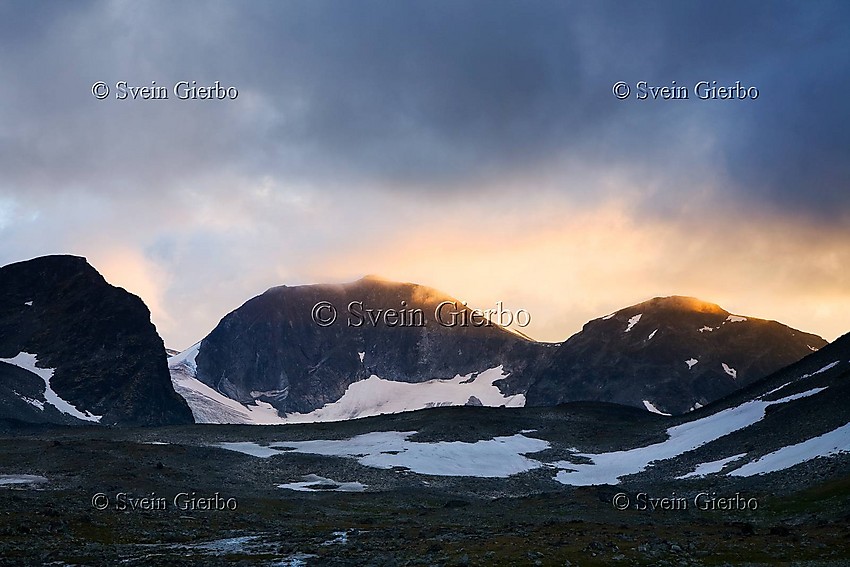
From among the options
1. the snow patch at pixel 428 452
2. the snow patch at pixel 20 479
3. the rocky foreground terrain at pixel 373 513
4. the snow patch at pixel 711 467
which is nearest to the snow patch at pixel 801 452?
the rocky foreground terrain at pixel 373 513

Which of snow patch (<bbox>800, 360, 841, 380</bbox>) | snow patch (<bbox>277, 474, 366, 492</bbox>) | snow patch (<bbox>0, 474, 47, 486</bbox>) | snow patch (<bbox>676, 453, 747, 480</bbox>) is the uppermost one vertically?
snow patch (<bbox>800, 360, 841, 380</bbox>)

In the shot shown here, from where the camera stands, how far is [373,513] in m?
73.4

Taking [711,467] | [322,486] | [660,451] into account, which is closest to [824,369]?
[660,451]

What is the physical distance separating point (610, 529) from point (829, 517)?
1698cm

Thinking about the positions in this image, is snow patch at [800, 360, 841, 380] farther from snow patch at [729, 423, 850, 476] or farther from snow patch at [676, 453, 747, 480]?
snow patch at [729, 423, 850, 476]

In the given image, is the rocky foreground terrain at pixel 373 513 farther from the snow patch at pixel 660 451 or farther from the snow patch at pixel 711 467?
the snow patch at pixel 711 467

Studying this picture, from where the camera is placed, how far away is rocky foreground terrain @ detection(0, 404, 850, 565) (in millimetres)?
41062

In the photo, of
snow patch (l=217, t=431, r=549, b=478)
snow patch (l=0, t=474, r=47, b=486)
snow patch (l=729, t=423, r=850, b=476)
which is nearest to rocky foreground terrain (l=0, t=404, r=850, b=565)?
snow patch (l=0, t=474, r=47, b=486)

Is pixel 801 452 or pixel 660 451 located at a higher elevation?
pixel 801 452

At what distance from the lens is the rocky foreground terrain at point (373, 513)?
135 feet

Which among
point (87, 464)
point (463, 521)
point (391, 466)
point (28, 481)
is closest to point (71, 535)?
point (463, 521)

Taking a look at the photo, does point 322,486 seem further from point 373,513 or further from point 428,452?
point 428,452

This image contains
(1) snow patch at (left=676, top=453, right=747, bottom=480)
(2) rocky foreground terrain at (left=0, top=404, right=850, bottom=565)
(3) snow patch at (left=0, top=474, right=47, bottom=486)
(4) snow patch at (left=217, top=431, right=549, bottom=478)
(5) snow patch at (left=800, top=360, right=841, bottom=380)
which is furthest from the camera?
(5) snow patch at (left=800, top=360, right=841, bottom=380)

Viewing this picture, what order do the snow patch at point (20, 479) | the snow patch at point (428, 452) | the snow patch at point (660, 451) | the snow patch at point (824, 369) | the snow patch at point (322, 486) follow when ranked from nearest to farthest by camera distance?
the snow patch at point (20, 479), the snow patch at point (322, 486), the snow patch at point (660, 451), the snow patch at point (428, 452), the snow patch at point (824, 369)
